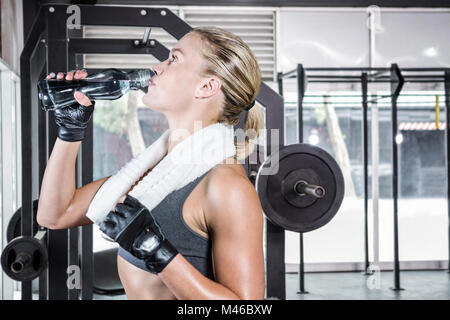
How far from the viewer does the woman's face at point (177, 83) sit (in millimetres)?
1195

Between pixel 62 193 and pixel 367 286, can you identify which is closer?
pixel 62 193

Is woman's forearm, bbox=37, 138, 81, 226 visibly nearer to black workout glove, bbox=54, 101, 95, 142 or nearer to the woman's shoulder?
black workout glove, bbox=54, 101, 95, 142

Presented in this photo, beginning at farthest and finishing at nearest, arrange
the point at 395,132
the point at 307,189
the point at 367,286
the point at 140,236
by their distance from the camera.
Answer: the point at 367,286
the point at 395,132
the point at 307,189
the point at 140,236

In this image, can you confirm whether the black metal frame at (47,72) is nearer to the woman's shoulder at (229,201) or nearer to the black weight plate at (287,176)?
the black weight plate at (287,176)

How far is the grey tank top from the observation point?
119 cm

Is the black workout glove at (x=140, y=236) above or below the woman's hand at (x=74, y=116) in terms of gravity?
below

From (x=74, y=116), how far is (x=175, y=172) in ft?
1.07

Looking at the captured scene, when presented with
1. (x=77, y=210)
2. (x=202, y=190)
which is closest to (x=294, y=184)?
(x=202, y=190)

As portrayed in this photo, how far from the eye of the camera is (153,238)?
1037mm

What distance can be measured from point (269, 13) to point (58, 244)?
4393 millimetres

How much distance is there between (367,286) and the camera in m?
4.90

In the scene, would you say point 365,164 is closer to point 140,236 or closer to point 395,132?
point 395,132

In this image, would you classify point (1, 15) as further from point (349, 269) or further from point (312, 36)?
point (349, 269)

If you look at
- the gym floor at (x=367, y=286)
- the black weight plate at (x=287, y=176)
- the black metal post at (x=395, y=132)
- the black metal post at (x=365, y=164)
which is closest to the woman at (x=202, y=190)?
the black weight plate at (x=287, y=176)
